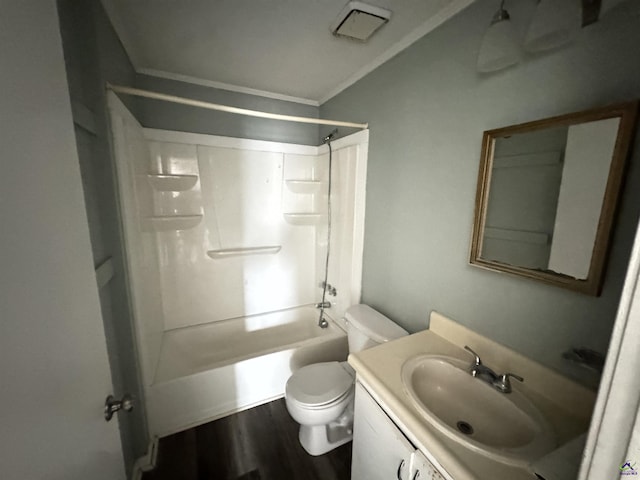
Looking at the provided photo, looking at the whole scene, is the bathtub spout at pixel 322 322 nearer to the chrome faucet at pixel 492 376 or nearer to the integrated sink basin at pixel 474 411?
the integrated sink basin at pixel 474 411

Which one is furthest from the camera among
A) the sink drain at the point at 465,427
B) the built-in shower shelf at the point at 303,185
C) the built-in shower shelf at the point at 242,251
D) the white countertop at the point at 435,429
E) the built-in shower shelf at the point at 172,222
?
the built-in shower shelf at the point at 303,185

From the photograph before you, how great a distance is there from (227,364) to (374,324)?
3.52 feet

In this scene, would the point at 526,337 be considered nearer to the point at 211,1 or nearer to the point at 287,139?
the point at 211,1

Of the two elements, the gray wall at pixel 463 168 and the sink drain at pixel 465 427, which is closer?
the gray wall at pixel 463 168

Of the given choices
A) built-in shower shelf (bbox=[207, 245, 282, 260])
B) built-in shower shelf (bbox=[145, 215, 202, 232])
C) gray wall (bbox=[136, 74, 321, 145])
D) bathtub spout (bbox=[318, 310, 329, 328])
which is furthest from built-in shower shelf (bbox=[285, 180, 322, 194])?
bathtub spout (bbox=[318, 310, 329, 328])

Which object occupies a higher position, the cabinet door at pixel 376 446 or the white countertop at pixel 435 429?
the white countertop at pixel 435 429

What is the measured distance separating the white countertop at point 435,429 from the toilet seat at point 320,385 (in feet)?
1.63

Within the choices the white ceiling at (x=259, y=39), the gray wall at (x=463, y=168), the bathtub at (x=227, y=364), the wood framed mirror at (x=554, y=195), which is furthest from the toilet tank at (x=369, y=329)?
the white ceiling at (x=259, y=39)

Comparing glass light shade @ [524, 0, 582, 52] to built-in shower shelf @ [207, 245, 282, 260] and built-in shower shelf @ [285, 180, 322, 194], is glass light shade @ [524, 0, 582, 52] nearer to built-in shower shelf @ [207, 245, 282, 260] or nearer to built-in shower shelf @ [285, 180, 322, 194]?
built-in shower shelf @ [285, 180, 322, 194]

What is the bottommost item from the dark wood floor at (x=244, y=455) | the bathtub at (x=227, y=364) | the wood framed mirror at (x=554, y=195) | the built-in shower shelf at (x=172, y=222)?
the dark wood floor at (x=244, y=455)

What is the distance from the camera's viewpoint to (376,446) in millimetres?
997

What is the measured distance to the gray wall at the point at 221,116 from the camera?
2.00 m

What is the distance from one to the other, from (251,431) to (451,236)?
1785 millimetres

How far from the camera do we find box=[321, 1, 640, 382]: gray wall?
0.81 metres
